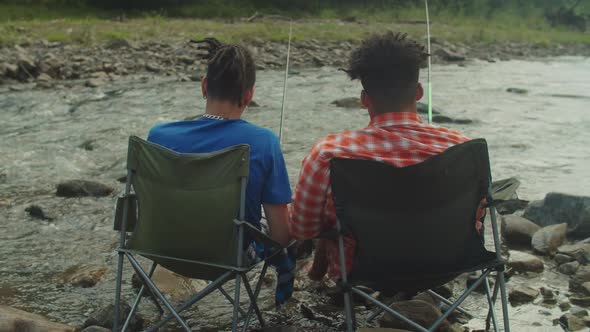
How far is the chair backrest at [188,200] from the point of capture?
2.56 metres

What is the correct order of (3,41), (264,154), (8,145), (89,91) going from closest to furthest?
(264,154)
(8,145)
(89,91)
(3,41)

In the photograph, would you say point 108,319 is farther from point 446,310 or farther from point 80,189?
point 80,189

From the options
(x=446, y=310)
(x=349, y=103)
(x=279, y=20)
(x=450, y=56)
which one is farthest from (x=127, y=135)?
(x=279, y=20)

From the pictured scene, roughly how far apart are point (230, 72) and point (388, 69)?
582 millimetres

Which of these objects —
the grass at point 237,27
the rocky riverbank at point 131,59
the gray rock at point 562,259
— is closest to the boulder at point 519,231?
the gray rock at point 562,259

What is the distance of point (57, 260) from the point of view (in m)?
4.32

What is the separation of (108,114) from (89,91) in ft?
7.67

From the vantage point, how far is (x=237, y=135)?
2768 millimetres

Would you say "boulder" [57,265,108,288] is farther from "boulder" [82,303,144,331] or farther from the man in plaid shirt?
the man in plaid shirt

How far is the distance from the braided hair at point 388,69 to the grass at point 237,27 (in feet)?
47.0

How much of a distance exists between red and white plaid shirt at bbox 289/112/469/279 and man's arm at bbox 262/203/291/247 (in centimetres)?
Answer: 4

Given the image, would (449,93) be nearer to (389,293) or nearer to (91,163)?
(91,163)

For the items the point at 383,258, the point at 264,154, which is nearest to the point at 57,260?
the point at 264,154

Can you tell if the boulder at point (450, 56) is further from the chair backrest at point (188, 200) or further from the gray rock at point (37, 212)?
the chair backrest at point (188, 200)
